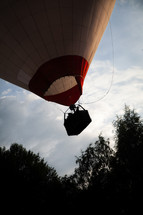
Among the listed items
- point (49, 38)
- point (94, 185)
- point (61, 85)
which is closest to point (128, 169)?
point (94, 185)

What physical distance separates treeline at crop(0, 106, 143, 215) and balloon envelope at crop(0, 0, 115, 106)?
11.5 metres

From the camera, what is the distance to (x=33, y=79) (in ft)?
20.4

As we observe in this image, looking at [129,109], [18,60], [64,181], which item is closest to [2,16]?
[18,60]

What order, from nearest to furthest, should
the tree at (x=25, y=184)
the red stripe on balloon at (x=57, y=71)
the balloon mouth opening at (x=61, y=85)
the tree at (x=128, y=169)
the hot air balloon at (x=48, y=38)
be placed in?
1. the hot air balloon at (x=48, y=38)
2. the red stripe on balloon at (x=57, y=71)
3. the balloon mouth opening at (x=61, y=85)
4. the tree at (x=128, y=169)
5. the tree at (x=25, y=184)

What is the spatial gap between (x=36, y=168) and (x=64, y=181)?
5.60 m

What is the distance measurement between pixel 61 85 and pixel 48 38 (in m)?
2.16

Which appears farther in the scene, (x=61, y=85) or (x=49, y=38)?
(x=61, y=85)

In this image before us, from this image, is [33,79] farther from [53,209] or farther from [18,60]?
[53,209]

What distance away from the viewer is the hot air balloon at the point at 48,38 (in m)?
4.59

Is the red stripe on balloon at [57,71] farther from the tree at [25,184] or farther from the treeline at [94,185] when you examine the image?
the tree at [25,184]

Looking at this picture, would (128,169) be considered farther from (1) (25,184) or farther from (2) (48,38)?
(2) (48,38)

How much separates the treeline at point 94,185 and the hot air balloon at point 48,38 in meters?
11.5

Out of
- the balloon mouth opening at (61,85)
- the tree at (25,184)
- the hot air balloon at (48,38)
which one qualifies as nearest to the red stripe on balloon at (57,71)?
the hot air balloon at (48,38)

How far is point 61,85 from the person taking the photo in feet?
21.2
